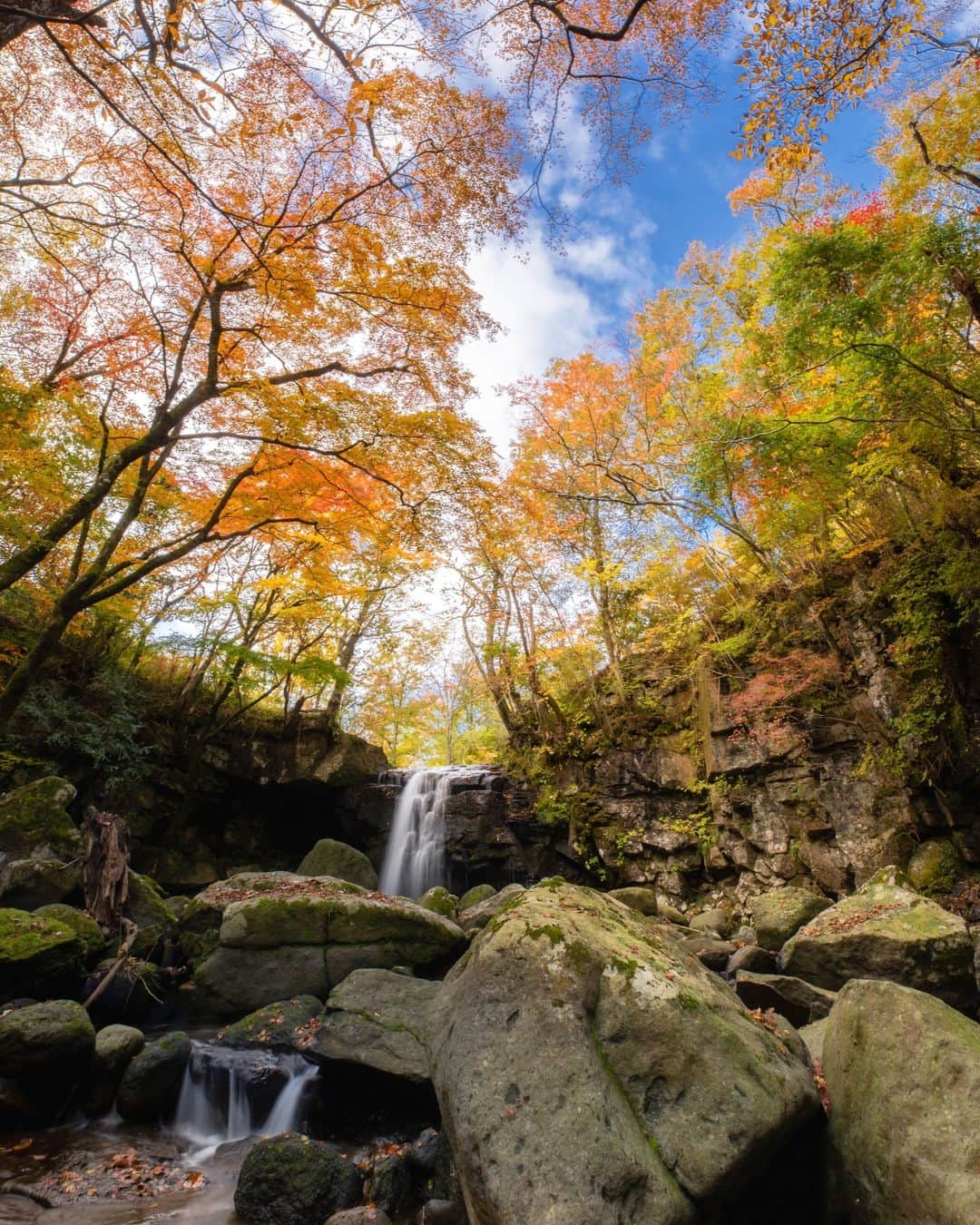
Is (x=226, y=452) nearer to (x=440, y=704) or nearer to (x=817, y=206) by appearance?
(x=817, y=206)

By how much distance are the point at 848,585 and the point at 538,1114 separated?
31.4 ft

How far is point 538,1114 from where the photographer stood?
2.48 metres

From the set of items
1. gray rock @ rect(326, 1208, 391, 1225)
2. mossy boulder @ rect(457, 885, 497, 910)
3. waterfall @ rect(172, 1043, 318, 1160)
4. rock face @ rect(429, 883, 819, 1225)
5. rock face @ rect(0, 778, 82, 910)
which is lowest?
waterfall @ rect(172, 1043, 318, 1160)

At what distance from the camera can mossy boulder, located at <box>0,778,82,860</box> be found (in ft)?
27.3

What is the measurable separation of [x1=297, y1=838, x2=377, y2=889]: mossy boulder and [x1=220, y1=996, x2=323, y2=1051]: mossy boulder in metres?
4.57

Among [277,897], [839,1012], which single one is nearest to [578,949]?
[839,1012]

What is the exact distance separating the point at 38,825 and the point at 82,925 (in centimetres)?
265

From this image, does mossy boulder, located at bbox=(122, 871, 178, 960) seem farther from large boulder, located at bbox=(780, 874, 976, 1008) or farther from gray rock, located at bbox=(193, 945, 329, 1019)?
large boulder, located at bbox=(780, 874, 976, 1008)

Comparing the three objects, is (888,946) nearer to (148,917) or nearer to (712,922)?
(712,922)

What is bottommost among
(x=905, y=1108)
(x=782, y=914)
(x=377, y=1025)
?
(x=377, y=1025)

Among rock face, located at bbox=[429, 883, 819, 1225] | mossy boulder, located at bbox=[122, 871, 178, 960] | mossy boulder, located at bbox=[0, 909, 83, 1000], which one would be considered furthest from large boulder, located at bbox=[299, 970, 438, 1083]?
mossy boulder, located at bbox=[122, 871, 178, 960]

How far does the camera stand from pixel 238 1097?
5.04m

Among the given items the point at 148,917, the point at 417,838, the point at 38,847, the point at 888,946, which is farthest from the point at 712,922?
the point at 38,847

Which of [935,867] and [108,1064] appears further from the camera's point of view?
[935,867]
